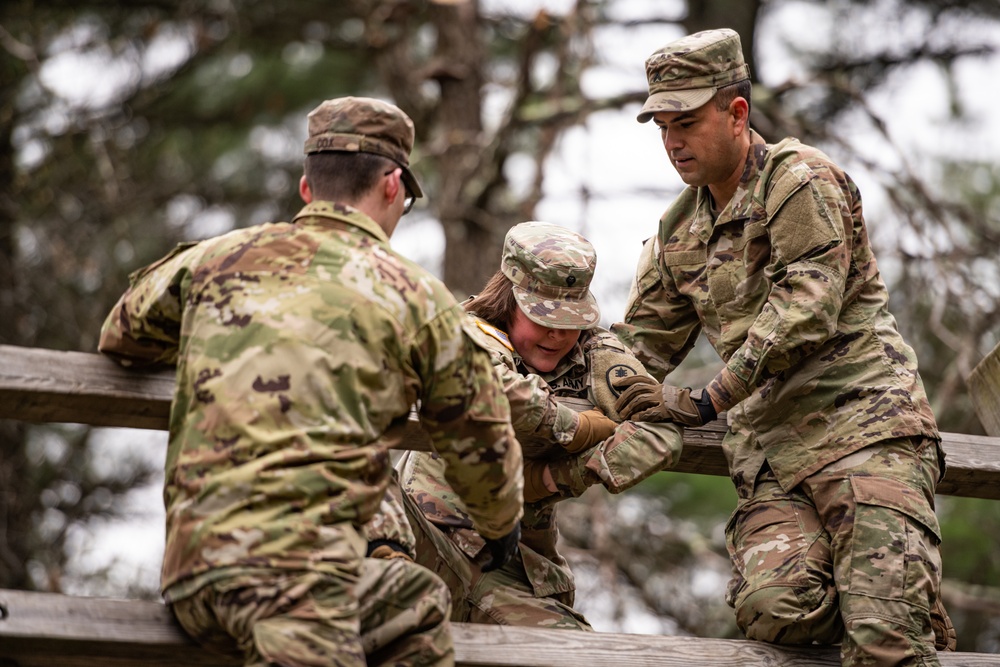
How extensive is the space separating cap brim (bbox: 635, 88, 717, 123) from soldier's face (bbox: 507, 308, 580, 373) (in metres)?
0.75

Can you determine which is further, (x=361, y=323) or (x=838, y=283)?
(x=838, y=283)

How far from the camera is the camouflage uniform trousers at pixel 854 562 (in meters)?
4.12

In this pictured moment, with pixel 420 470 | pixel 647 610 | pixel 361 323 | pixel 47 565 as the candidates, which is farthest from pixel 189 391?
pixel 47 565

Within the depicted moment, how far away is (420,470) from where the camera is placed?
462 cm

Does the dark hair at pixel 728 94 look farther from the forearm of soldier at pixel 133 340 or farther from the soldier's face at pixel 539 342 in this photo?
the forearm of soldier at pixel 133 340

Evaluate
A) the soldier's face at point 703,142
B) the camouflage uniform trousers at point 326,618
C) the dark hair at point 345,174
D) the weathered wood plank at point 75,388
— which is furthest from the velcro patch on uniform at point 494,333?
the camouflage uniform trousers at point 326,618

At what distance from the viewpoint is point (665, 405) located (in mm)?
4320

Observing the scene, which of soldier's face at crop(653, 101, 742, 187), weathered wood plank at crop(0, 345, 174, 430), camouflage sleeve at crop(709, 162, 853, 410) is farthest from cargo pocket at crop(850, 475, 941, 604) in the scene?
weathered wood plank at crop(0, 345, 174, 430)

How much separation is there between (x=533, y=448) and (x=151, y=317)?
1.33 m

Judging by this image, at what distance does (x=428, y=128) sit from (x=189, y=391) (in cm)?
877

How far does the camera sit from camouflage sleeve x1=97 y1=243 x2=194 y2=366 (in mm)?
3533

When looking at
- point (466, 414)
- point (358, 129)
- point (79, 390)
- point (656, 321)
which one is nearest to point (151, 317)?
point (79, 390)

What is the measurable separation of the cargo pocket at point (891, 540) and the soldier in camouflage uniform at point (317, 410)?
1.13 m

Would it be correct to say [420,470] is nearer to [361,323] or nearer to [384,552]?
[384,552]
